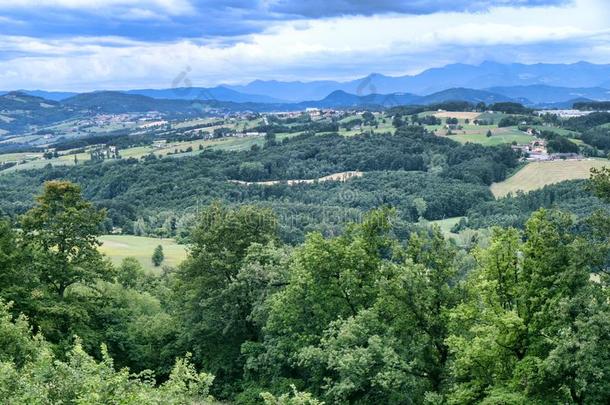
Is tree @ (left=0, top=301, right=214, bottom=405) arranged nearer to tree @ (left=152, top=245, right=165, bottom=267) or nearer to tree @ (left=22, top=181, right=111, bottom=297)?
tree @ (left=22, top=181, right=111, bottom=297)

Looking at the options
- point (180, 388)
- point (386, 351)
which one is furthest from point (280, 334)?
point (180, 388)

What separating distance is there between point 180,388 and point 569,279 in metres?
12.9

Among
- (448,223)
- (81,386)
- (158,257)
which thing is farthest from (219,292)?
(448,223)

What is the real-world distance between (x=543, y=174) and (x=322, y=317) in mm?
138316

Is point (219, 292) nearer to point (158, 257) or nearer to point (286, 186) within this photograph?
point (158, 257)

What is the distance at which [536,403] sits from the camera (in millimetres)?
19312

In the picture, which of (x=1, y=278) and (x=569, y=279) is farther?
(x=1, y=278)

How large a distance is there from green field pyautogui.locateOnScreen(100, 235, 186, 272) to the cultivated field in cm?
8896

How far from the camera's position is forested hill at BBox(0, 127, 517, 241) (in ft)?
476

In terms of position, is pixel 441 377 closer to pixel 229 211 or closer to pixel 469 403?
pixel 469 403

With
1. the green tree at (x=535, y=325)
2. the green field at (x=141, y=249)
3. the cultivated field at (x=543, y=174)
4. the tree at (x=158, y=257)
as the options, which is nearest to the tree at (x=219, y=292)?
the green tree at (x=535, y=325)

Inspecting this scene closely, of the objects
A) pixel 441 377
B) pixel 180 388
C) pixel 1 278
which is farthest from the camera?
pixel 1 278

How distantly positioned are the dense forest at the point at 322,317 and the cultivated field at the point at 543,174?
12339cm

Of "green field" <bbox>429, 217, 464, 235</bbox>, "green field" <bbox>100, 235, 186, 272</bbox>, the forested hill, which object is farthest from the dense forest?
"green field" <bbox>429, 217, 464, 235</bbox>
